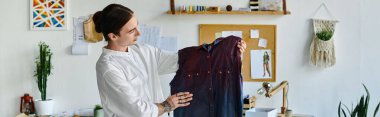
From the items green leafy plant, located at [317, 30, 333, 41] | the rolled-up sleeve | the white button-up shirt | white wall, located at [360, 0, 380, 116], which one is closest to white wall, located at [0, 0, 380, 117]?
white wall, located at [360, 0, 380, 116]

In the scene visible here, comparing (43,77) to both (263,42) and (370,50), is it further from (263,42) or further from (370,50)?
(370,50)

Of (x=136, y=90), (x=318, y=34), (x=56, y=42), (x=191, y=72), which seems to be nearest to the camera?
(x=136, y=90)

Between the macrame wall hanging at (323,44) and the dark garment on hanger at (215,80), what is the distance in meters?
1.47

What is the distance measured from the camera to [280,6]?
3701 mm

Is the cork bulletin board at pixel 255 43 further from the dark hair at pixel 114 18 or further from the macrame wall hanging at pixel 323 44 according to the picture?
the dark hair at pixel 114 18

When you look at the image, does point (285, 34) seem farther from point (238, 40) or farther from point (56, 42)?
point (56, 42)

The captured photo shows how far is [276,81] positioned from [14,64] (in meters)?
2.15

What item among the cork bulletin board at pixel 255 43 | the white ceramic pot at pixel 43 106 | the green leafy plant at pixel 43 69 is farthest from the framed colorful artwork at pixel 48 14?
the cork bulletin board at pixel 255 43

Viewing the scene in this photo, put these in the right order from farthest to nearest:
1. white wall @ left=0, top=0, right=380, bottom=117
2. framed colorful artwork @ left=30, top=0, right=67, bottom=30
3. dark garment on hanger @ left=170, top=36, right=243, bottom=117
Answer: framed colorful artwork @ left=30, top=0, right=67, bottom=30
white wall @ left=0, top=0, right=380, bottom=117
dark garment on hanger @ left=170, top=36, right=243, bottom=117

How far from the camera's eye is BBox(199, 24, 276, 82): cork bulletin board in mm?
3762

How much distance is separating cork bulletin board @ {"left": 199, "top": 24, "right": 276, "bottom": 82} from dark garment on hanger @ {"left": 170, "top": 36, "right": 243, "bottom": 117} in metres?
1.32

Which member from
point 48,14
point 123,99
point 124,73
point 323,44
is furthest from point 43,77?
point 323,44

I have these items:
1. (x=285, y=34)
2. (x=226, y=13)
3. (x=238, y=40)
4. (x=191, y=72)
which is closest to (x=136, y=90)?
(x=191, y=72)

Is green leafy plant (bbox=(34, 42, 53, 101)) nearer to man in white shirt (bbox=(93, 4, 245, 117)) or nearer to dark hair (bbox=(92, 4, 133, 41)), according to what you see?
man in white shirt (bbox=(93, 4, 245, 117))
